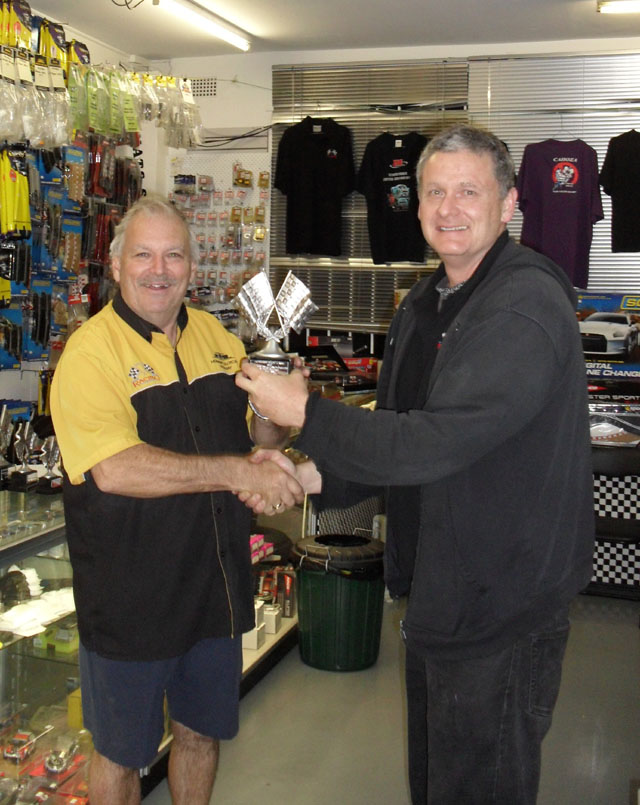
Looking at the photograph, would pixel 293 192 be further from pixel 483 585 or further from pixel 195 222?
pixel 483 585

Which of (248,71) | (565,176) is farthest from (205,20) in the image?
(565,176)

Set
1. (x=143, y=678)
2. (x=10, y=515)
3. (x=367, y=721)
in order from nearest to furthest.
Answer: (x=143, y=678) < (x=10, y=515) < (x=367, y=721)

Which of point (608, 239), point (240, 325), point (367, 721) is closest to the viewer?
point (367, 721)

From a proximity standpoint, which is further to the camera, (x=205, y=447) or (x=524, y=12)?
(x=524, y=12)

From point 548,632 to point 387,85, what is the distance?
603cm

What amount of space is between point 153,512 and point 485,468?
3.30ft

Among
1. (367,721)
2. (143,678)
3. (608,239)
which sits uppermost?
(608,239)

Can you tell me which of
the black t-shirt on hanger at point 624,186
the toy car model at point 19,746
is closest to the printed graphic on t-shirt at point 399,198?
the black t-shirt on hanger at point 624,186

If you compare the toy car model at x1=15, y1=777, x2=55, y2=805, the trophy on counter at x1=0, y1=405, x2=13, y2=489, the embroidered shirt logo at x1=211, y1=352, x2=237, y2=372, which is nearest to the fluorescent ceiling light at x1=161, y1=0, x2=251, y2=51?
the trophy on counter at x1=0, y1=405, x2=13, y2=489

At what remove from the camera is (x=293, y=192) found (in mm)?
7129

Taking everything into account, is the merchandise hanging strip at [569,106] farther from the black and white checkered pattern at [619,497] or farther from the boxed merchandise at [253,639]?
the boxed merchandise at [253,639]

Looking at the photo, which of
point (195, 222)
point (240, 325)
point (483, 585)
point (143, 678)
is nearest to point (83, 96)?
point (240, 325)

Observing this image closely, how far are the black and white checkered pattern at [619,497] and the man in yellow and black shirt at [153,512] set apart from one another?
369 centimetres

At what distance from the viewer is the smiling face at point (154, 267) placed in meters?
2.47
